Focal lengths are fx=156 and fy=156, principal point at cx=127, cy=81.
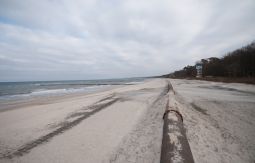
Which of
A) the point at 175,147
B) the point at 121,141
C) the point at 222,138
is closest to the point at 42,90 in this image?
the point at 121,141

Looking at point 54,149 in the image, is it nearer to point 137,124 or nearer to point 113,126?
point 113,126

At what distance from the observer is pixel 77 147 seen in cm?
424

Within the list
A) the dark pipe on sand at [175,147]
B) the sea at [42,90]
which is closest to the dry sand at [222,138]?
the dark pipe on sand at [175,147]

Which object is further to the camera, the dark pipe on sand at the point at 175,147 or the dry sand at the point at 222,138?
the dry sand at the point at 222,138

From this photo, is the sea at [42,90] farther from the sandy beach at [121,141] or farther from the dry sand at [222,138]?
the dry sand at [222,138]

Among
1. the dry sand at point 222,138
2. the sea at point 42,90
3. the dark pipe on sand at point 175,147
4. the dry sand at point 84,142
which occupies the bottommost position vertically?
the sea at point 42,90

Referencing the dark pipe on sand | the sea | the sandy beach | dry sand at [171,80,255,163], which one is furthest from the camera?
the sea

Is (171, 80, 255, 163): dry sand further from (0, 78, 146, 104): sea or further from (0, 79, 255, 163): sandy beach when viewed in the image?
(0, 78, 146, 104): sea

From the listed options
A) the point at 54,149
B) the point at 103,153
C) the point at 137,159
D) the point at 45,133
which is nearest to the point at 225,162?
the point at 137,159

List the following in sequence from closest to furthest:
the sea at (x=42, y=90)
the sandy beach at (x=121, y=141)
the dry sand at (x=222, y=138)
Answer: the dry sand at (x=222, y=138) → the sandy beach at (x=121, y=141) → the sea at (x=42, y=90)

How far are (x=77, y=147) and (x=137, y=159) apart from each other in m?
1.73

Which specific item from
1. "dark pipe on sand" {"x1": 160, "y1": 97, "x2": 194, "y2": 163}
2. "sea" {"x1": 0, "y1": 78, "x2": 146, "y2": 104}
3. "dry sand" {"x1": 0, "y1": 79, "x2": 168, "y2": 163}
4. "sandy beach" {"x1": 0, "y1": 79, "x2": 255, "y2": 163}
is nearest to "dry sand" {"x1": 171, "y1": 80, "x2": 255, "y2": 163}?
"sandy beach" {"x1": 0, "y1": 79, "x2": 255, "y2": 163}

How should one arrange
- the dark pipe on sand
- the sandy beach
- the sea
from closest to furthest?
the dark pipe on sand, the sandy beach, the sea

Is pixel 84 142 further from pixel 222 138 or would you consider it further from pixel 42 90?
pixel 42 90
